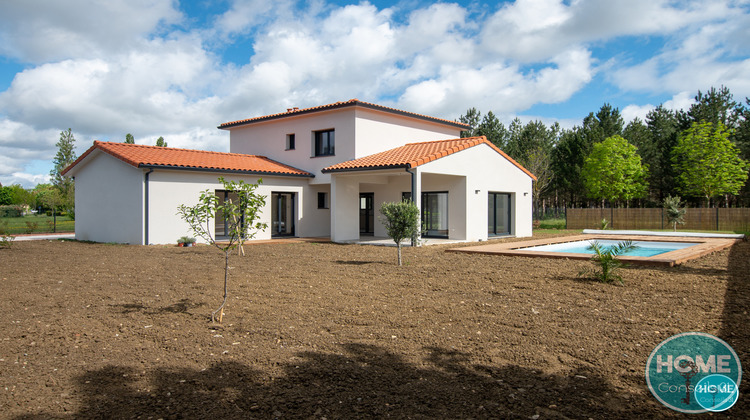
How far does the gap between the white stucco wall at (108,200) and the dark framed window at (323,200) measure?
312 inches

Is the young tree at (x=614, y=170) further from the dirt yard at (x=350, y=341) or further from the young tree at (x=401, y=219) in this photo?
the young tree at (x=401, y=219)

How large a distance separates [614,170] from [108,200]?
33636 millimetres

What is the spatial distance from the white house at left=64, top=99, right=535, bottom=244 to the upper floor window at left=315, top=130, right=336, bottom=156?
0.22 feet

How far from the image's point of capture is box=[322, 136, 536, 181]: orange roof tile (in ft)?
54.3

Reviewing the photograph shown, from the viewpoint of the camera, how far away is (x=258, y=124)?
2348 centimetres

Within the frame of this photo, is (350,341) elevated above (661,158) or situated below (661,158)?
below

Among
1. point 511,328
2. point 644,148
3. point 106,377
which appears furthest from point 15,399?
point 644,148

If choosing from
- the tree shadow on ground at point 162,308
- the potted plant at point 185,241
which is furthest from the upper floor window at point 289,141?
the tree shadow on ground at point 162,308

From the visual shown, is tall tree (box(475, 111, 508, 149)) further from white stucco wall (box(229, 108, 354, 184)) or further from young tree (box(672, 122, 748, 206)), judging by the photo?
white stucco wall (box(229, 108, 354, 184))

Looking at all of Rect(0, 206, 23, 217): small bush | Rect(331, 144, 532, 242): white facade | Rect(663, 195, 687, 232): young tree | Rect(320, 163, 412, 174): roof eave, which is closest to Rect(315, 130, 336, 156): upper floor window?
Rect(331, 144, 532, 242): white facade

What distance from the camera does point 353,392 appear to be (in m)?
3.82

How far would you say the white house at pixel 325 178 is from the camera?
55.6 ft

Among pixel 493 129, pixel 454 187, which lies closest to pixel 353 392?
pixel 454 187

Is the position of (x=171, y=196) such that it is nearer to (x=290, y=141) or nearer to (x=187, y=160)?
(x=187, y=160)
